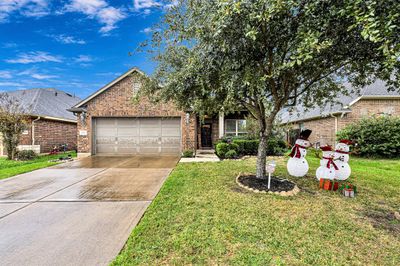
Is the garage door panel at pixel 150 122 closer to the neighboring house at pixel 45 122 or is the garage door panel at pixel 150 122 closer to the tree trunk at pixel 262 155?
the neighboring house at pixel 45 122

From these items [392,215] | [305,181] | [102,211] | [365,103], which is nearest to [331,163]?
[305,181]

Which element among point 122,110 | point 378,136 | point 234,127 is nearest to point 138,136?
point 122,110

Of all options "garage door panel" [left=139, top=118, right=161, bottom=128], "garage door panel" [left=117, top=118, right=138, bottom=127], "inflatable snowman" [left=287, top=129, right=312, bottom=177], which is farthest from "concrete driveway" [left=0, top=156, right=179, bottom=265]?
"garage door panel" [left=117, top=118, right=138, bottom=127]

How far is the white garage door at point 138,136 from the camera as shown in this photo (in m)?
12.1

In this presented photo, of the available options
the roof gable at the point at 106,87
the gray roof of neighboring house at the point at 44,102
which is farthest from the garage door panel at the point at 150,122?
the gray roof of neighboring house at the point at 44,102

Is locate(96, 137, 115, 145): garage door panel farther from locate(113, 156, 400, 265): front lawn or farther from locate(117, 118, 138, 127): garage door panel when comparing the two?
locate(113, 156, 400, 265): front lawn

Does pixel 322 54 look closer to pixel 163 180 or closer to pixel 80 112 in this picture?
pixel 163 180

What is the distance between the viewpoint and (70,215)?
3668 mm

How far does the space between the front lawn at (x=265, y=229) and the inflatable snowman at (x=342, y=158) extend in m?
0.60

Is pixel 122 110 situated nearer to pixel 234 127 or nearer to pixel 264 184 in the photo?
pixel 234 127

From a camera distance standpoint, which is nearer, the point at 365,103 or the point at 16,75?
the point at 365,103

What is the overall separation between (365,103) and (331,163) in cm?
1020

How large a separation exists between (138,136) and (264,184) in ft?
29.6

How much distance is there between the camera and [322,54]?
4027 millimetres
